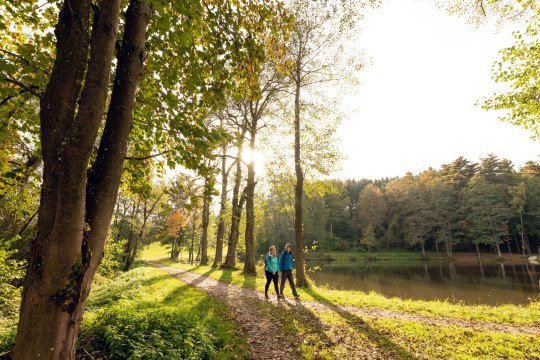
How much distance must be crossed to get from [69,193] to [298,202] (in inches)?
529

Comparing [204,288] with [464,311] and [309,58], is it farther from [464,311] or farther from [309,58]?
[309,58]

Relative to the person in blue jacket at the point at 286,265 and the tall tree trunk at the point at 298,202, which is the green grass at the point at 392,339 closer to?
the person in blue jacket at the point at 286,265

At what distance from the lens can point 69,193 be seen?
2.11 m

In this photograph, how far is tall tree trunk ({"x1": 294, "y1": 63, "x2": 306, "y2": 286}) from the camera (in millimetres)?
14914

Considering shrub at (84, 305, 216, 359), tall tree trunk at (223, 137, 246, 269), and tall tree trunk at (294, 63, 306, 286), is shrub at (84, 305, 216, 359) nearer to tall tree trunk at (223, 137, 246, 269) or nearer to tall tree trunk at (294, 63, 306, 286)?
tall tree trunk at (294, 63, 306, 286)

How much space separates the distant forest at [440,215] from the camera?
5262 centimetres

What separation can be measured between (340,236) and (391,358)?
67849mm

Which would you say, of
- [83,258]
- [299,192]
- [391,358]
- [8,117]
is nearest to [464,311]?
[391,358]

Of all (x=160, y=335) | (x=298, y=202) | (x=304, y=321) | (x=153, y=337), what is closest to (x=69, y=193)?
(x=153, y=337)

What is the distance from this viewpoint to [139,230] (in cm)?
2777

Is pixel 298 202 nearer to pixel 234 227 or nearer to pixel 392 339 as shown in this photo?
pixel 234 227

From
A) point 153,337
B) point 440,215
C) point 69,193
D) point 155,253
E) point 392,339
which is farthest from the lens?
point 155,253

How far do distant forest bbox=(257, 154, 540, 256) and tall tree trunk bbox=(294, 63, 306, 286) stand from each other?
31.9 metres

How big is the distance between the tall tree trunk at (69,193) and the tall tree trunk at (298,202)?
504 inches
